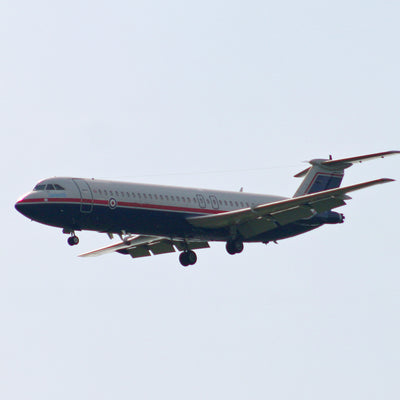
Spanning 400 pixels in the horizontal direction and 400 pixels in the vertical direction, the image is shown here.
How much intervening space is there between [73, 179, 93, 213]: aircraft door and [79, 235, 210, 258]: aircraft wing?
790cm

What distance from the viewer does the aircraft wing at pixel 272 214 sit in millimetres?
58906

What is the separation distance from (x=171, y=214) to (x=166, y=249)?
297 inches

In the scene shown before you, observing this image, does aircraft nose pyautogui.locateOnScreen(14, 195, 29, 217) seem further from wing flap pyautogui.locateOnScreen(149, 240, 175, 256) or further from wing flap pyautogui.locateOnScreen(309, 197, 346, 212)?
wing flap pyautogui.locateOnScreen(309, 197, 346, 212)

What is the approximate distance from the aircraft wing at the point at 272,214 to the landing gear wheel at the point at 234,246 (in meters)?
0.60

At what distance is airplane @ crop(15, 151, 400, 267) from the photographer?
57.5 metres

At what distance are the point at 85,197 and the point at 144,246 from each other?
11.1m

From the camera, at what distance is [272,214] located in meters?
61.1

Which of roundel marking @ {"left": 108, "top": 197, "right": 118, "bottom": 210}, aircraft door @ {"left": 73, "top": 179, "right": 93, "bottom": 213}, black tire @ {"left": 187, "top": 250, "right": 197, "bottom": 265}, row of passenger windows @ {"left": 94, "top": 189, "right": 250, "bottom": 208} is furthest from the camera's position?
black tire @ {"left": 187, "top": 250, "right": 197, "bottom": 265}

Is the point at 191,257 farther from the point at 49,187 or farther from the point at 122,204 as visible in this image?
the point at 49,187

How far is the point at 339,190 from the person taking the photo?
57469mm

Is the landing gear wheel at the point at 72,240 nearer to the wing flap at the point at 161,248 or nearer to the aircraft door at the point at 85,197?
the aircraft door at the point at 85,197

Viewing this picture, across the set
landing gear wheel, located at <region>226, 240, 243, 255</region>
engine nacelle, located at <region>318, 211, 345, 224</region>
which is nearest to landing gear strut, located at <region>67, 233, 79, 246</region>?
landing gear wheel, located at <region>226, 240, 243, 255</region>

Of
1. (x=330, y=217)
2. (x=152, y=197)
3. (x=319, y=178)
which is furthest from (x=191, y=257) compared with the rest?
(x=319, y=178)

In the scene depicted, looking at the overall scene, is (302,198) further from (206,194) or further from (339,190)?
(206,194)
